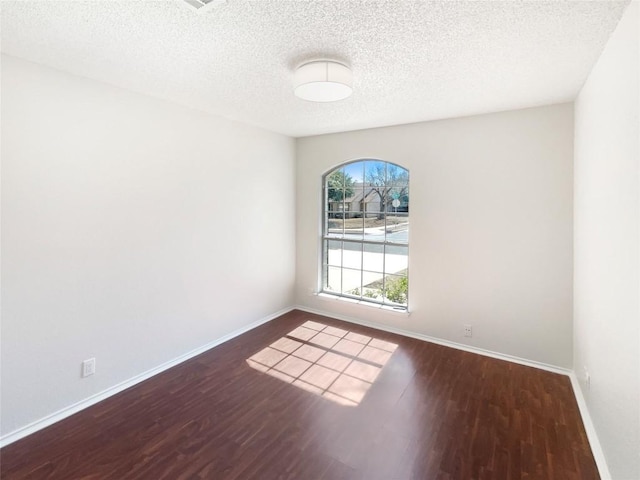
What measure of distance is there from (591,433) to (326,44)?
3026 mm

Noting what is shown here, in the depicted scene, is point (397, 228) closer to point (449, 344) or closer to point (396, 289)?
point (396, 289)

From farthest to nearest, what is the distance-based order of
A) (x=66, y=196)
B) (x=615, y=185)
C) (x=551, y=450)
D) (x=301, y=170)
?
(x=301, y=170) → (x=66, y=196) → (x=551, y=450) → (x=615, y=185)

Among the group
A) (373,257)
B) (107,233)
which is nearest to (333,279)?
(373,257)

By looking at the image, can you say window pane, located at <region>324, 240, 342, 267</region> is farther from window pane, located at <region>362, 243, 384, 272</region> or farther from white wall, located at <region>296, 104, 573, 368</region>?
white wall, located at <region>296, 104, 573, 368</region>

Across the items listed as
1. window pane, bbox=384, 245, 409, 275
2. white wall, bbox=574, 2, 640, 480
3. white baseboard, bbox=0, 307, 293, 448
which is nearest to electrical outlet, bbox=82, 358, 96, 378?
white baseboard, bbox=0, 307, 293, 448

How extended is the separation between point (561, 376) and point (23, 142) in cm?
465

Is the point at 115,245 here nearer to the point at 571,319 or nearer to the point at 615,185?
the point at 615,185

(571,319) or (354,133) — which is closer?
(571,319)

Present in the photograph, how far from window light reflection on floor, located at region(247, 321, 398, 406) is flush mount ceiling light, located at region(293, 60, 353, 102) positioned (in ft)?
7.80

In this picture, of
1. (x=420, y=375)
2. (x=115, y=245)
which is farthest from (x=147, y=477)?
(x=420, y=375)

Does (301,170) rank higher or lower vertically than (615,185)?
higher

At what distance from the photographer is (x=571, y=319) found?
9.52 feet

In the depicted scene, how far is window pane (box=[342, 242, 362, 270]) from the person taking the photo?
433cm

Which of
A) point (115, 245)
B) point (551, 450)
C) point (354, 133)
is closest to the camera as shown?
point (551, 450)
